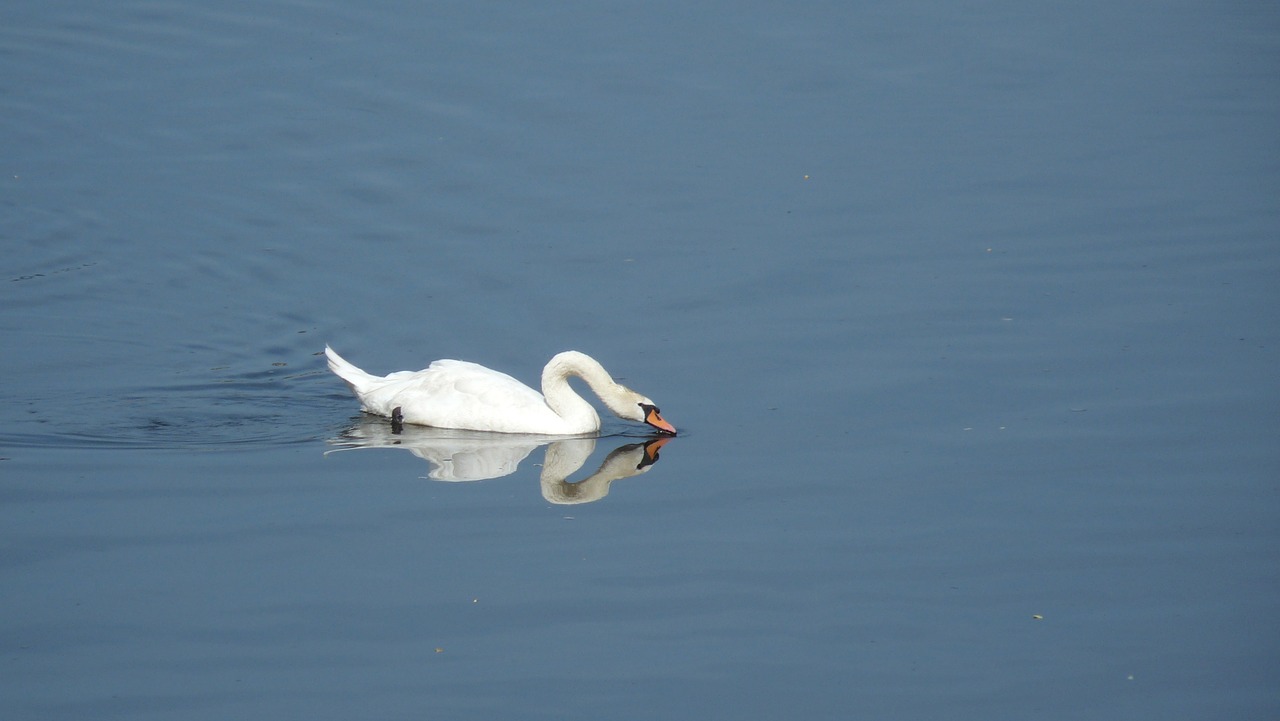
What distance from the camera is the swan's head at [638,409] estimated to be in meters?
12.9

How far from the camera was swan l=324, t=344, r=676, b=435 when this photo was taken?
44.0ft

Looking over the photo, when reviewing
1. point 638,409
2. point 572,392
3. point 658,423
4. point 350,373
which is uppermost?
point 350,373

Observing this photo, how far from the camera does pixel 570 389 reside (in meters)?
13.7

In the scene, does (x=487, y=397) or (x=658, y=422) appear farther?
(x=487, y=397)

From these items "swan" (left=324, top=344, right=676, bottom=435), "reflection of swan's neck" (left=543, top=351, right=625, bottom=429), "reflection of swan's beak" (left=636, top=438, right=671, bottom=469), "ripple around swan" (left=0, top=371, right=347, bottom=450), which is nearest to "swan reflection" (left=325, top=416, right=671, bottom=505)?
"reflection of swan's beak" (left=636, top=438, right=671, bottom=469)

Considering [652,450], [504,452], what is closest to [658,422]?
[652,450]

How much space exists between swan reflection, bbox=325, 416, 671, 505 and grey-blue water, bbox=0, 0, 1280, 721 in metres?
0.07

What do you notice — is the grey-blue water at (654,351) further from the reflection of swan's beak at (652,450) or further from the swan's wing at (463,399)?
the swan's wing at (463,399)

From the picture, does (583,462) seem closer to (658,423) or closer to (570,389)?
(658,423)

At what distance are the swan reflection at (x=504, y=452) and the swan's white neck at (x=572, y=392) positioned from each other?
0.19m

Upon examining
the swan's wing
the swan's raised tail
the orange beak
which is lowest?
the orange beak

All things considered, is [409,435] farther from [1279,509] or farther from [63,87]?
[63,87]

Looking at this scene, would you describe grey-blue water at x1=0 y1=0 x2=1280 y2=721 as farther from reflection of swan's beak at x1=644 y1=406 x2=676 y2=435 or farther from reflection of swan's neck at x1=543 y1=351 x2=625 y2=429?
reflection of swan's neck at x1=543 y1=351 x2=625 y2=429

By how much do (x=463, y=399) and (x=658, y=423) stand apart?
64.4 inches
